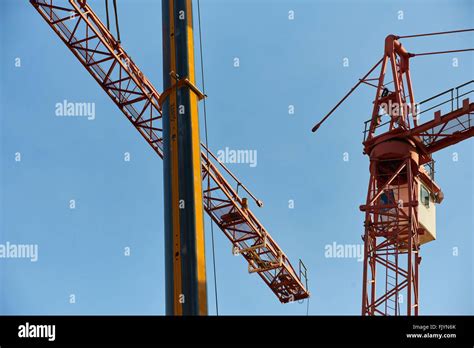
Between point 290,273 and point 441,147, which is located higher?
point 441,147

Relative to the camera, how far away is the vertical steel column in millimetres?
16500

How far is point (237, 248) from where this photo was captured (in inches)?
1537

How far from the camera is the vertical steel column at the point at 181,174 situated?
54.1ft

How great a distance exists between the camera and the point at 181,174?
1744 centimetres

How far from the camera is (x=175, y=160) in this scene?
57.8ft
